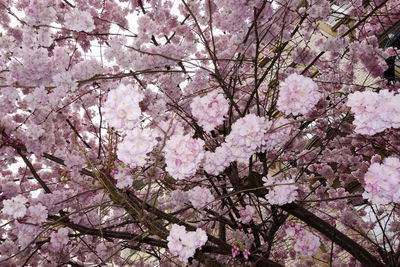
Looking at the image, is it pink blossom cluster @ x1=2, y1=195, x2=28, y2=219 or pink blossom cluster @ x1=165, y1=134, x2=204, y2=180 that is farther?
pink blossom cluster @ x1=2, y1=195, x2=28, y2=219

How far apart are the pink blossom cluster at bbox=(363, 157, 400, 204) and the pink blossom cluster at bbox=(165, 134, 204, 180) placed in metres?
0.99

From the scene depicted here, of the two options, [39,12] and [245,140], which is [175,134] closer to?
[245,140]

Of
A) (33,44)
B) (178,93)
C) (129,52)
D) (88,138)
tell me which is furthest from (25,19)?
(88,138)

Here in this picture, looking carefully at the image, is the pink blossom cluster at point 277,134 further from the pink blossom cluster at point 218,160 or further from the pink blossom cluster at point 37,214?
the pink blossom cluster at point 37,214

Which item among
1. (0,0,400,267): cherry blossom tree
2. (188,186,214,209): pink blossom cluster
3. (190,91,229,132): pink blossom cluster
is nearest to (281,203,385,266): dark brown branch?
(0,0,400,267): cherry blossom tree

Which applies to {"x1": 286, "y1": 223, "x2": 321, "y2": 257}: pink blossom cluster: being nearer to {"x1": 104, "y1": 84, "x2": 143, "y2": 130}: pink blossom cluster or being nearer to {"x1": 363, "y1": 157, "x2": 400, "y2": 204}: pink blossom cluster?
{"x1": 363, "y1": 157, "x2": 400, "y2": 204}: pink blossom cluster

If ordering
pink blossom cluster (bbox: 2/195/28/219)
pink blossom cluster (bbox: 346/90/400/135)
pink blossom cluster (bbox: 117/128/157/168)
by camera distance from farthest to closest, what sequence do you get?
pink blossom cluster (bbox: 2/195/28/219)
pink blossom cluster (bbox: 117/128/157/168)
pink blossom cluster (bbox: 346/90/400/135)

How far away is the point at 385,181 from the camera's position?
1779mm

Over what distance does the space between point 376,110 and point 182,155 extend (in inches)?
43.9

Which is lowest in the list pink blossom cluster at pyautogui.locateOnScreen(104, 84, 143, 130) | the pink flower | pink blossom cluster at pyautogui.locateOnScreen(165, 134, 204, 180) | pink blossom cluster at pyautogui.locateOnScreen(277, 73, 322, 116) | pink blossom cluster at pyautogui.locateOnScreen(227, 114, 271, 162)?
the pink flower

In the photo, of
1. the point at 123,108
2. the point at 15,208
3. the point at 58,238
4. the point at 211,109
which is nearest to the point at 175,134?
the point at 211,109

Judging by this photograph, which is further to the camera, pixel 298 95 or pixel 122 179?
pixel 122 179

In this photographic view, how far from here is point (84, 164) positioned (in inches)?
140

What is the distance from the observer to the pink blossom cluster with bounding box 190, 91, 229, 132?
226cm
